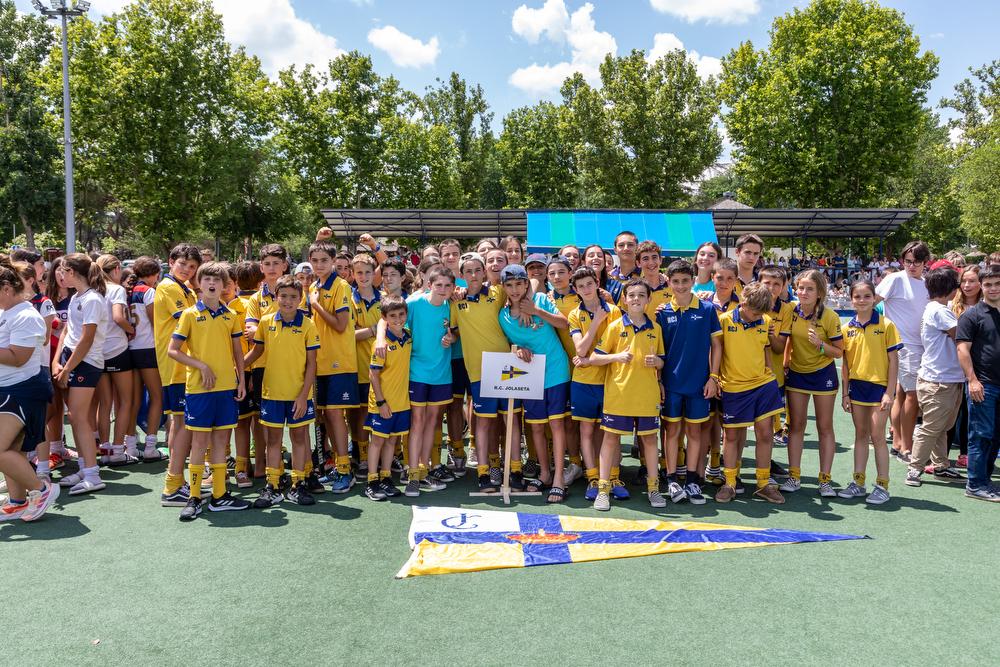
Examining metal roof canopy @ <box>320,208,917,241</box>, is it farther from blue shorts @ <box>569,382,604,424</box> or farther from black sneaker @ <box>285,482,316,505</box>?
black sneaker @ <box>285,482,316,505</box>

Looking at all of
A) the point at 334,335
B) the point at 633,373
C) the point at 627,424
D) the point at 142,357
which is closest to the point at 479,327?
the point at 334,335

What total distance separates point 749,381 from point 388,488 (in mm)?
3050

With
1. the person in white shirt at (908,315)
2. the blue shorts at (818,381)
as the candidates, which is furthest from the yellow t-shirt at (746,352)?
the person in white shirt at (908,315)

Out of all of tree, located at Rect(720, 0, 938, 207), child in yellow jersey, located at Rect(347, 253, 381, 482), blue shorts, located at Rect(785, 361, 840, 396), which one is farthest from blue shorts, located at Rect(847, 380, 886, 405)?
tree, located at Rect(720, 0, 938, 207)

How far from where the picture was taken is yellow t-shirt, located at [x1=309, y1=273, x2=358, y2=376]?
5391mm

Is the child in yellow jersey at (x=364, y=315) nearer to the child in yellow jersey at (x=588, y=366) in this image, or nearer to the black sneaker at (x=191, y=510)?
the black sneaker at (x=191, y=510)

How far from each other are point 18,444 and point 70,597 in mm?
1793

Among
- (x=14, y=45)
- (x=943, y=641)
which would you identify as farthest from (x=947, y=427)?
(x=14, y=45)

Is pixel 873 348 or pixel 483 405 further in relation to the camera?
pixel 483 405

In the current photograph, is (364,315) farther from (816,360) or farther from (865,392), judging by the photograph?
(865,392)

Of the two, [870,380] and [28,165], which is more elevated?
[28,165]

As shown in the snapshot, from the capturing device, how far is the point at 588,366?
204 inches

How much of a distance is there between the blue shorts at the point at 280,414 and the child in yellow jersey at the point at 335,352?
0.36 m

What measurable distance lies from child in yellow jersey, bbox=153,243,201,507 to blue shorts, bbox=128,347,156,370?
85 cm
